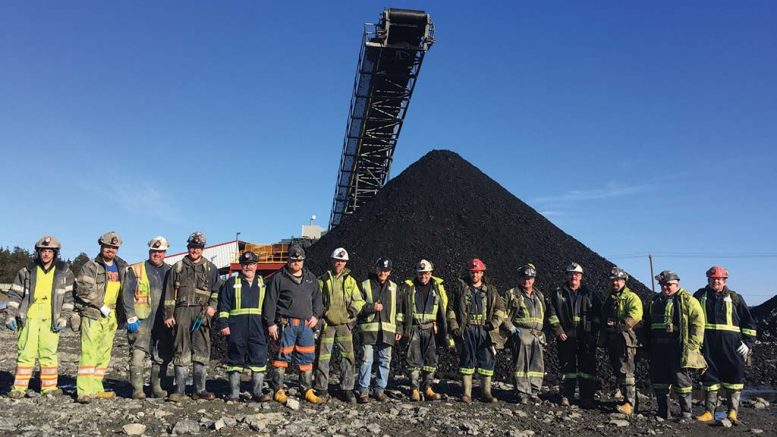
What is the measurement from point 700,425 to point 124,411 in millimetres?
6851

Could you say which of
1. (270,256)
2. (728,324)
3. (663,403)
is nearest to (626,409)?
(663,403)

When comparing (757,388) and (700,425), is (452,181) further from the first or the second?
(700,425)

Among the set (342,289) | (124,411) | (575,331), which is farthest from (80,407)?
(575,331)

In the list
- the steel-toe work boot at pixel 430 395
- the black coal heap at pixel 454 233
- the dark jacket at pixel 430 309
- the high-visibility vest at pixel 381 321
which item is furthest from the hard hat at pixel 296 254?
the black coal heap at pixel 454 233

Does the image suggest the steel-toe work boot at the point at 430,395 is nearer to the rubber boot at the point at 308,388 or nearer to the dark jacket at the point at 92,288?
the rubber boot at the point at 308,388

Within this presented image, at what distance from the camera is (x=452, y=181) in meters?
15.2

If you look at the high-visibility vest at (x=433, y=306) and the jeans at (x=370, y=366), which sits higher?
the high-visibility vest at (x=433, y=306)

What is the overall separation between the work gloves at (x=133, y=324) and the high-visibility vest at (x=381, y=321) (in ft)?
9.08

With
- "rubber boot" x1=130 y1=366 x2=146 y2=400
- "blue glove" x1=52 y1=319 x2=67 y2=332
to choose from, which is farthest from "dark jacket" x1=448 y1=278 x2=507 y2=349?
"blue glove" x1=52 y1=319 x2=67 y2=332

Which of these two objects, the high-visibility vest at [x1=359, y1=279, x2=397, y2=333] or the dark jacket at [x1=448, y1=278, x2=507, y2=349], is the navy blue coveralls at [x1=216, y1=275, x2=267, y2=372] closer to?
the high-visibility vest at [x1=359, y1=279, x2=397, y2=333]

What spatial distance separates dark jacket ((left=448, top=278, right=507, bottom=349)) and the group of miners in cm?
2

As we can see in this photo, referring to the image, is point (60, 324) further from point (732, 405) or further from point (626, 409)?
point (732, 405)

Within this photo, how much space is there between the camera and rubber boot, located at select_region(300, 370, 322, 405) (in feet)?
A: 21.6

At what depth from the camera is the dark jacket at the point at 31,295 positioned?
20.9 ft
